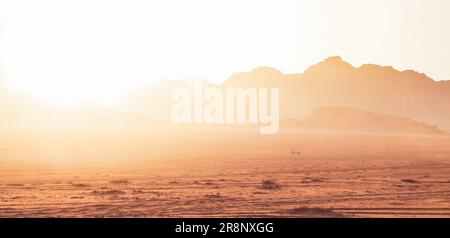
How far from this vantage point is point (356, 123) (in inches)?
4178

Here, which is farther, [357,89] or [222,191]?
[357,89]

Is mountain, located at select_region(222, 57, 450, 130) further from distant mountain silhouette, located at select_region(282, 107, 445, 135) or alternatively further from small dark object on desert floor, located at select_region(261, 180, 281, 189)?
small dark object on desert floor, located at select_region(261, 180, 281, 189)

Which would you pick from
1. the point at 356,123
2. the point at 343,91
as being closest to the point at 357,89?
the point at 343,91

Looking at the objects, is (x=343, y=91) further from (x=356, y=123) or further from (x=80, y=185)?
(x=80, y=185)

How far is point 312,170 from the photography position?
21953mm

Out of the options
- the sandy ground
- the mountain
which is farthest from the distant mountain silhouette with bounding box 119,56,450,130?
the sandy ground

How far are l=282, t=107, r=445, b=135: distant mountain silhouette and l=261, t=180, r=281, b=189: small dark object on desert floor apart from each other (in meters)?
86.0

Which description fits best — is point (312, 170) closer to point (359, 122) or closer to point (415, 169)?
point (415, 169)

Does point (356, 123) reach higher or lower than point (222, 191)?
higher

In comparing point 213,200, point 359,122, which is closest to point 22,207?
point 213,200

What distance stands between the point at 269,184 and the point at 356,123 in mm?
93246

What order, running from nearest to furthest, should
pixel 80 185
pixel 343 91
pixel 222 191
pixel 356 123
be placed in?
pixel 222 191, pixel 80 185, pixel 356 123, pixel 343 91

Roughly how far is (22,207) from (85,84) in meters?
85.0

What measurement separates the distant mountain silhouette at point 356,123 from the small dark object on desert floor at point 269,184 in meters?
86.0
